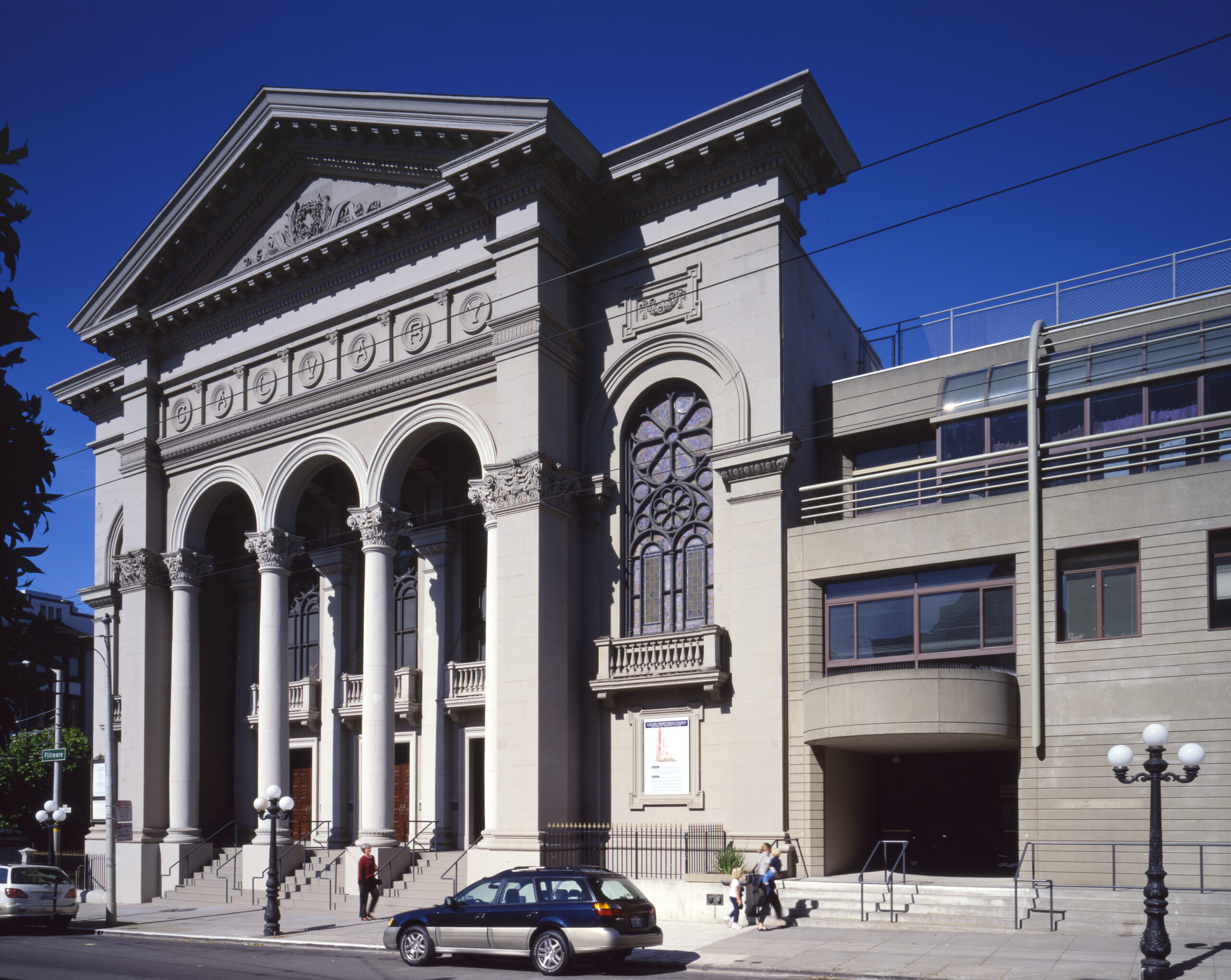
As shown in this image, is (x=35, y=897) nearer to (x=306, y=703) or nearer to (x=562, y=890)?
(x=306, y=703)

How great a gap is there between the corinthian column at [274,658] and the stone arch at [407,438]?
397 cm

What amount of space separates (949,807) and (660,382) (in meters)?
12.3

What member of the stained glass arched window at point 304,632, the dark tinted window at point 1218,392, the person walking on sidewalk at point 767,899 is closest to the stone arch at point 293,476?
the stained glass arched window at point 304,632

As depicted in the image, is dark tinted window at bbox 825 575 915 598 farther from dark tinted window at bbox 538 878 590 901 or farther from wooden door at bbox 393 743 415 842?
wooden door at bbox 393 743 415 842

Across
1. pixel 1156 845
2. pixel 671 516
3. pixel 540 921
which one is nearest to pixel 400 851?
pixel 671 516

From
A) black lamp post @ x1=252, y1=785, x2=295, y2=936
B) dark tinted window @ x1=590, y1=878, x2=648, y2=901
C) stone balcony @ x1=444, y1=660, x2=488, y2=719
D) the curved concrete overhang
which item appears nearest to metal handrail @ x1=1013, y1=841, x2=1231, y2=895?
the curved concrete overhang

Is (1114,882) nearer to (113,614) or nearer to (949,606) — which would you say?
(949,606)

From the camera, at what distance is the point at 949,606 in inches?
973

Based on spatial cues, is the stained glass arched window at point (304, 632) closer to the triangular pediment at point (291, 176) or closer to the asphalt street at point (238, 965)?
the triangular pediment at point (291, 176)

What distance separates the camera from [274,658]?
3284 centimetres

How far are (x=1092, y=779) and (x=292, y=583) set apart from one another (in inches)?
1024

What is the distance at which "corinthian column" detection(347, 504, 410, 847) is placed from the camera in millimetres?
29391

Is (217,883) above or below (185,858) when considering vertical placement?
below

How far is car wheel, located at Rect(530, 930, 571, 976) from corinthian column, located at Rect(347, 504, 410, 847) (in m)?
11.5
